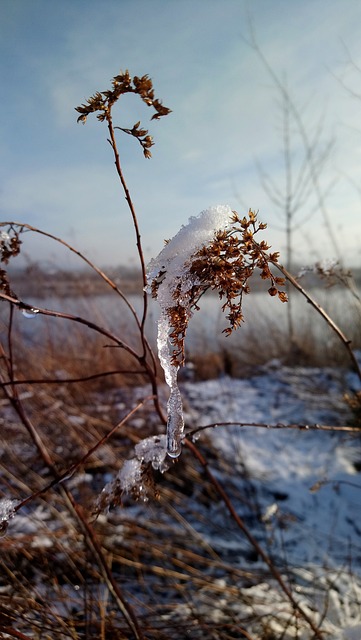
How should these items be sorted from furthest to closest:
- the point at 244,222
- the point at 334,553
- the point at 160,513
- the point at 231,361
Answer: the point at 231,361 < the point at 160,513 < the point at 334,553 < the point at 244,222

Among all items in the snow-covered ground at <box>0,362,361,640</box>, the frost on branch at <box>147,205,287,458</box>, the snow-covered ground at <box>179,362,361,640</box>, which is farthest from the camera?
the snow-covered ground at <box>179,362,361,640</box>

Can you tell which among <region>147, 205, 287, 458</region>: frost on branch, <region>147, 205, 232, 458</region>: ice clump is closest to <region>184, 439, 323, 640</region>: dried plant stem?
<region>147, 205, 232, 458</region>: ice clump

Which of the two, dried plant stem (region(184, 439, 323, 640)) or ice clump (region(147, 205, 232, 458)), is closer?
ice clump (region(147, 205, 232, 458))

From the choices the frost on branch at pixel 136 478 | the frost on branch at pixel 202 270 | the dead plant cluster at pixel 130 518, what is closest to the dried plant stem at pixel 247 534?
the dead plant cluster at pixel 130 518

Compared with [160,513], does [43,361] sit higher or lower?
higher

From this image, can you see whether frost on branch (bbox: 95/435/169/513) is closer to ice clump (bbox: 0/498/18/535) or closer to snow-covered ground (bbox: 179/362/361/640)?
ice clump (bbox: 0/498/18/535)

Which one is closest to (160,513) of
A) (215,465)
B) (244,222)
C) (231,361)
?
(215,465)

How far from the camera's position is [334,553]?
2.43 meters

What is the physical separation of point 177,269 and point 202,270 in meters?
0.04

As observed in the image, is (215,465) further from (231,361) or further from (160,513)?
(231,361)

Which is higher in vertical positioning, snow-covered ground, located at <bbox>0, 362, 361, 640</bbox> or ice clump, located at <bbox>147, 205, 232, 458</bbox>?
ice clump, located at <bbox>147, 205, 232, 458</bbox>

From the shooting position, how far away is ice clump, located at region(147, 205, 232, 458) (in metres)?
0.72

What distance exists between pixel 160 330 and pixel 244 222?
0.78 ft

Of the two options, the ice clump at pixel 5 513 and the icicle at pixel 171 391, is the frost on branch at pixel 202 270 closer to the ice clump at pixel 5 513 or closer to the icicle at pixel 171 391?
the icicle at pixel 171 391
